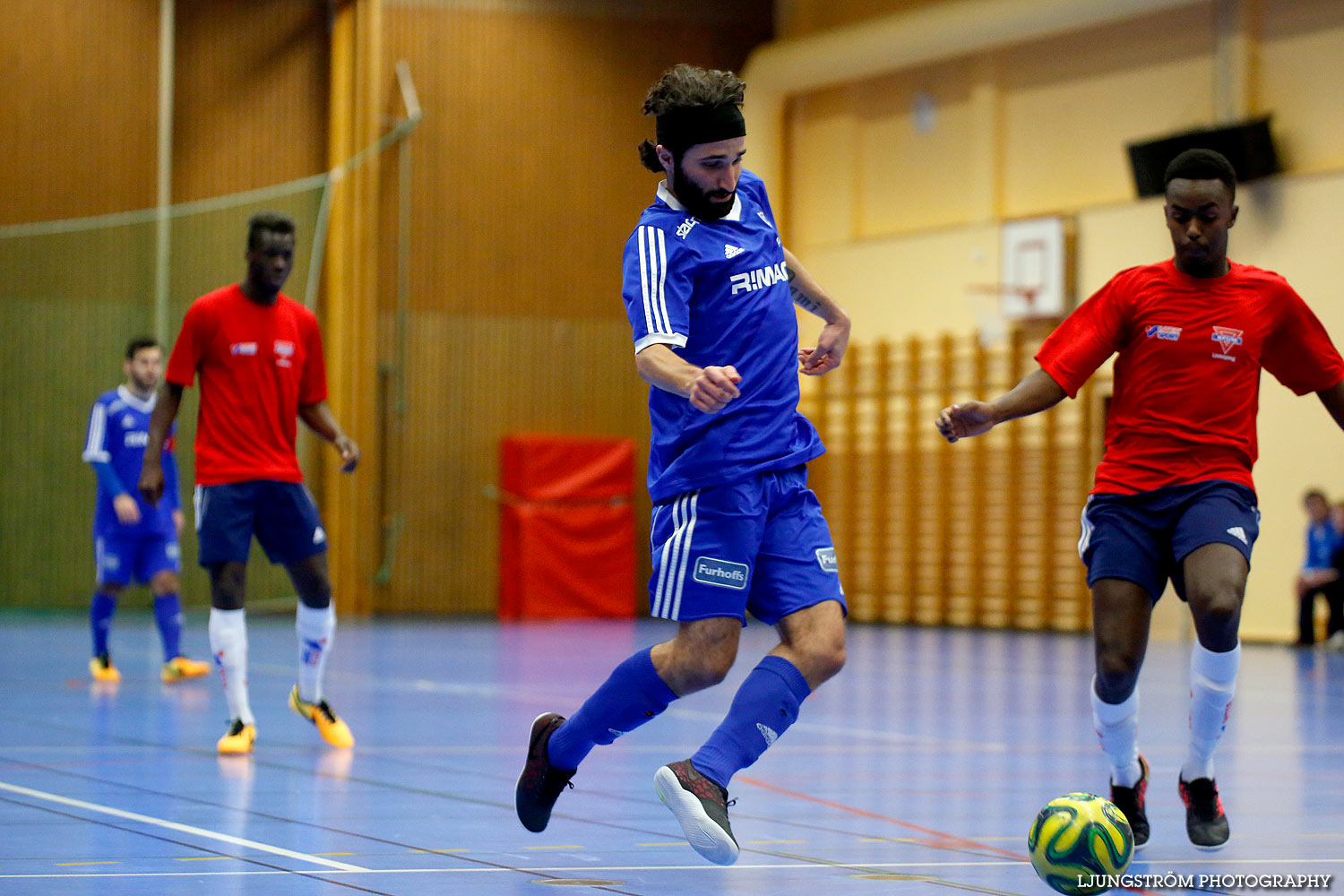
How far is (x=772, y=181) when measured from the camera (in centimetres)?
2183

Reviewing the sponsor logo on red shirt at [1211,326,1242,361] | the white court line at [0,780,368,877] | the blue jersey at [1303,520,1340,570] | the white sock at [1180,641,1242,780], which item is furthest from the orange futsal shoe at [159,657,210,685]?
the blue jersey at [1303,520,1340,570]

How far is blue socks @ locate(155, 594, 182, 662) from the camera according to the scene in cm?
1066

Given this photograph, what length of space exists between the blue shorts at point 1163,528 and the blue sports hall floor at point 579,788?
2.59 ft

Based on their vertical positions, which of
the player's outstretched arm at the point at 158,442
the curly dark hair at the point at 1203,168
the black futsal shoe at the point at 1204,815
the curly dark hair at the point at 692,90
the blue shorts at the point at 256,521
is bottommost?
the black futsal shoe at the point at 1204,815

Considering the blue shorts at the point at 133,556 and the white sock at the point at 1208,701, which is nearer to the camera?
the white sock at the point at 1208,701

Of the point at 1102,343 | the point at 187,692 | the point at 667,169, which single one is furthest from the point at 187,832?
the point at 187,692

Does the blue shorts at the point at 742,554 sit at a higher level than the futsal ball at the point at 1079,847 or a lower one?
higher

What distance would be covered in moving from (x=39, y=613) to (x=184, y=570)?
69.6 inches

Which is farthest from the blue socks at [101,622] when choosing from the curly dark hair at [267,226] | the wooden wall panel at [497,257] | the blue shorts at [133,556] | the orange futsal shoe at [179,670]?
the wooden wall panel at [497,257]

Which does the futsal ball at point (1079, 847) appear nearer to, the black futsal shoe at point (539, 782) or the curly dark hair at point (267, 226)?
the black futsal shoe at point (539, 782)

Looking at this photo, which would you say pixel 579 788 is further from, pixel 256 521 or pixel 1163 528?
pixel 1163 528

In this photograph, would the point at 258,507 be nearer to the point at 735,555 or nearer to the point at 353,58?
the point at 735,555

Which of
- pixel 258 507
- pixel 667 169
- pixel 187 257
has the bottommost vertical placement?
pixel 258 507

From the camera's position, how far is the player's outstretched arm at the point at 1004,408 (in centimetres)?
493
